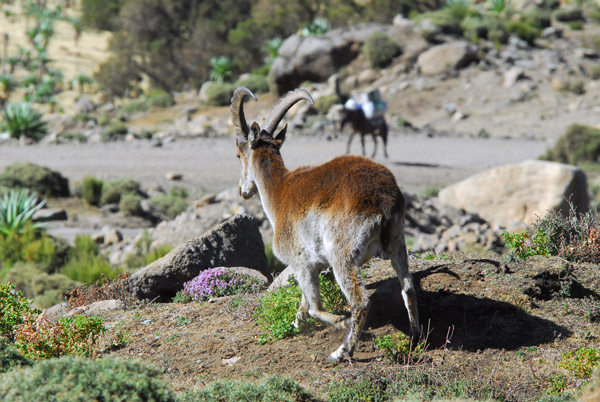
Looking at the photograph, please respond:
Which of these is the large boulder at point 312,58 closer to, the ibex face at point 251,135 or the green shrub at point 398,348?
the ibex face at point 251,135

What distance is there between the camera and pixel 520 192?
1546 cm

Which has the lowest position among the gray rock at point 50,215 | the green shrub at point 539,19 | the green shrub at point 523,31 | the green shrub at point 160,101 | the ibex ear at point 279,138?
the gray rock at point 50,215

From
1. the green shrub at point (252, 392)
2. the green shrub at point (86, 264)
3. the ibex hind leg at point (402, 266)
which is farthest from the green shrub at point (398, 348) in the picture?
the green shrub at point (86, 264)

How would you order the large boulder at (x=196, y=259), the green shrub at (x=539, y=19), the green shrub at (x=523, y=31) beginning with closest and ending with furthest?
1. the large boulder at (x=196, y=259)
2. the green shrub at (x=523, y=31)
3. the green shrub at (x=539, y=19)

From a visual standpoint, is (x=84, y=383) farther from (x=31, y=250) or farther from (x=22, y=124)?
(x=22, y=124)

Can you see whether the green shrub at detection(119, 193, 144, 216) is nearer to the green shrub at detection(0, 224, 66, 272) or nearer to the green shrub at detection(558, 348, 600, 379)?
the green shrub at detection(0, 224, 66, 272)

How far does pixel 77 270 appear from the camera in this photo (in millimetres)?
12602

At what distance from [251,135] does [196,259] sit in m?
2.37

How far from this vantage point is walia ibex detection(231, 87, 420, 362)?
568 centimetres

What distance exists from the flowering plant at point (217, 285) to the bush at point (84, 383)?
3.66 meters

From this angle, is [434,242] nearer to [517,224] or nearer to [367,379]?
[517,224]

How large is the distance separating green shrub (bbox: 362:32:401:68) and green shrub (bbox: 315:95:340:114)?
18.1 feet

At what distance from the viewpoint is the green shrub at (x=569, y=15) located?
148 ft

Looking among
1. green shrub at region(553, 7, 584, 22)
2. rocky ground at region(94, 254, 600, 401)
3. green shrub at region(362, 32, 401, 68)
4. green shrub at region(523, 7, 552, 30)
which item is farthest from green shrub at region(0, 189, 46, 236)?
green shrub at region(553, 7, 584, 22)
